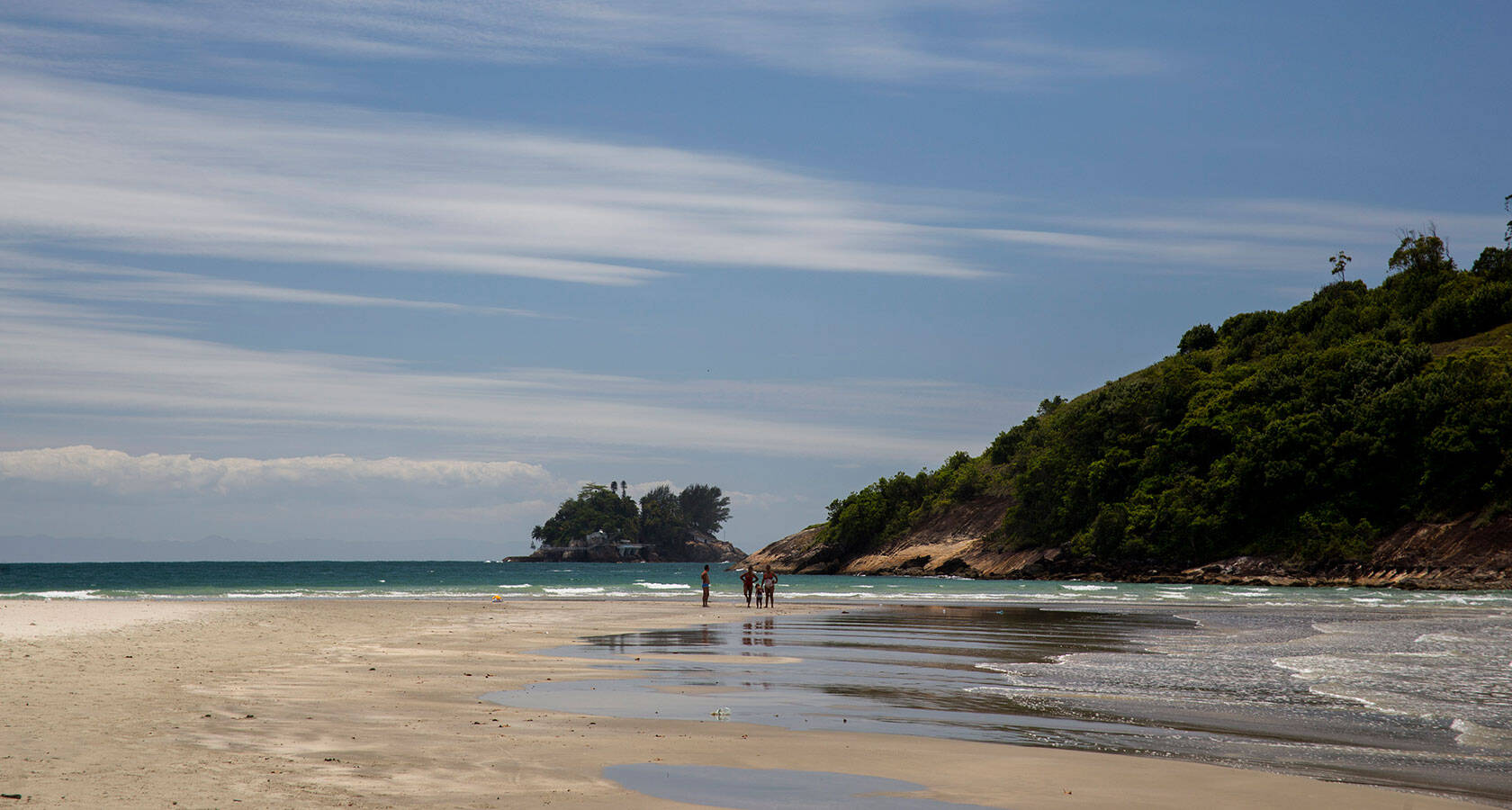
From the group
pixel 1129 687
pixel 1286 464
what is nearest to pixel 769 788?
pixel 1129 687

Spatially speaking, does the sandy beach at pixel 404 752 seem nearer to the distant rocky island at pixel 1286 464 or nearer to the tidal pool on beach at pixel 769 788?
the tidal pool on beach at pixel 769 788

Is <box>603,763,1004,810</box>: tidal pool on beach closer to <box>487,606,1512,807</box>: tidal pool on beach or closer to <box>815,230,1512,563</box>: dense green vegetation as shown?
<box>487,606,1512,807</box>: tidal pool on beach

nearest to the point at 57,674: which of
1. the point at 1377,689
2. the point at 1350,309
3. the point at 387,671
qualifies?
the point at 387,671

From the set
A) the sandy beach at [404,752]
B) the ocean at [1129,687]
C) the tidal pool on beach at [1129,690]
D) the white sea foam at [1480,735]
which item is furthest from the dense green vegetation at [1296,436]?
the sandy beach at [404,752]

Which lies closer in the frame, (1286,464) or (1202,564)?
(1286,464)

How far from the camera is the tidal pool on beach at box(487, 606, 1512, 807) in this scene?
1280cm

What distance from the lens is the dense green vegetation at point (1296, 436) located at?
83375mm

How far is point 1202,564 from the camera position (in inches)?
3652

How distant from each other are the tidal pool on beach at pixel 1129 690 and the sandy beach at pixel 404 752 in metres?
1.12

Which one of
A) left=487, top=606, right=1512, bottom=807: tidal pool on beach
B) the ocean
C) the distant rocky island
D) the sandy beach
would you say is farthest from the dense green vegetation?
the sandy beach

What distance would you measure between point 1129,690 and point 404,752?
12169 mm

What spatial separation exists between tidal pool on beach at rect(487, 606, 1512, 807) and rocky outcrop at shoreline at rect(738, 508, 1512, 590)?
49665 millimetres

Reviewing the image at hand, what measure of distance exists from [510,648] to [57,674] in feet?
33.0

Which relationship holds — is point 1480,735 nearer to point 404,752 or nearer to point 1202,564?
point 404,752
